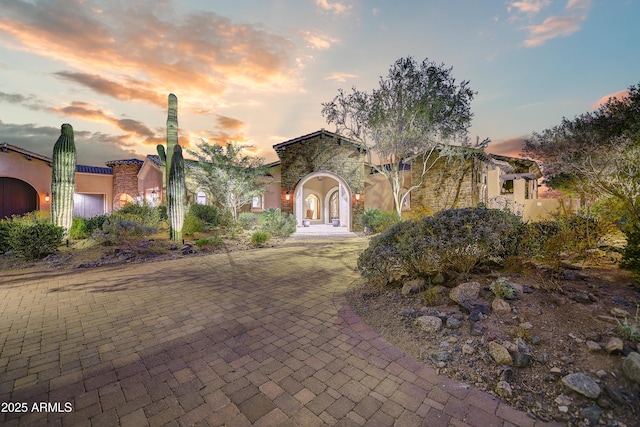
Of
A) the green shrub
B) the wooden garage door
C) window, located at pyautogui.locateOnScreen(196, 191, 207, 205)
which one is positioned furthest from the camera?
window, located at pyautogui.locateOnScreen(196, 191, 207, 205)

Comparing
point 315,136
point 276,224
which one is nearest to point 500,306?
point 276,224

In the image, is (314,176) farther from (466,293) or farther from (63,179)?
(466,293)

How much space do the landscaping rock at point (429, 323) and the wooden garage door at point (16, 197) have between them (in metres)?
22.3

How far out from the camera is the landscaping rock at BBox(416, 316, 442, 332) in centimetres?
307

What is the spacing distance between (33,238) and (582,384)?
1174 centimetres

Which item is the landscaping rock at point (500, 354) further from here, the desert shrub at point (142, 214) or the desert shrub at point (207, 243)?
the desert shrub at point (142, 214)

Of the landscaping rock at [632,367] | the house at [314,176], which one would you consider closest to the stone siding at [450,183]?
the house at [314,176]

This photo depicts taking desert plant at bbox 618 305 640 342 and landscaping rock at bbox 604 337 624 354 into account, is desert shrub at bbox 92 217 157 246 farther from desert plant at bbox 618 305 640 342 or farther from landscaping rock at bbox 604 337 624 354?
desert plant at bbox 618 305 640 342

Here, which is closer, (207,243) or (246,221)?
(207,243)

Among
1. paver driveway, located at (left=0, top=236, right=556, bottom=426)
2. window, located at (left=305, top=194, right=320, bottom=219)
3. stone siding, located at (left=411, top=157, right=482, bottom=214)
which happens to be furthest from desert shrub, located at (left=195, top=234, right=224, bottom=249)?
window, located at (left=305, top=194, right=320, bottom=219)

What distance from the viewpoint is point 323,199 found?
969 inches

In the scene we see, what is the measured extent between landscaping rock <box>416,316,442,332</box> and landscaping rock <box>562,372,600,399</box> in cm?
114

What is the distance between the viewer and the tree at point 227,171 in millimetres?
13969

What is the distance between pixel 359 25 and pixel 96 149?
74.7 feet
